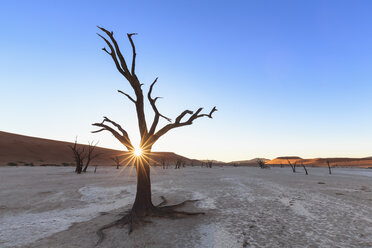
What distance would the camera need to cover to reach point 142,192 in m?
6.35

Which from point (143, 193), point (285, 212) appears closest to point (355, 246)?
point (285, 212)

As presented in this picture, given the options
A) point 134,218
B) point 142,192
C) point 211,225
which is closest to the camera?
point 211,225

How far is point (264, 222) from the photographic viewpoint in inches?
223

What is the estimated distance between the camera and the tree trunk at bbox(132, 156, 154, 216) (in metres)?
6.23

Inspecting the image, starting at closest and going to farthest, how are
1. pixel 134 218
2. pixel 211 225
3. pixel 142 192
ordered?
pixel 211 225, pixel 134 218, pixel 142 192

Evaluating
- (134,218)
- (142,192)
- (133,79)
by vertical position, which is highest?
(133,79)

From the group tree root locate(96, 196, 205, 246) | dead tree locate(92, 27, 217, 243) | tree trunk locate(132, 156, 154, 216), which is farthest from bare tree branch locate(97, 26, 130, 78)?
tree root locate(96, 196, 205, 246)

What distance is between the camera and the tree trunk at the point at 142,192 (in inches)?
245

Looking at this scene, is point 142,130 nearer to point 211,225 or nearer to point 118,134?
point 118,134

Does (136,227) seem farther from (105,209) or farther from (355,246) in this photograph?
(355,246)

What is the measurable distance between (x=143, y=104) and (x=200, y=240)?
4473 millimetres

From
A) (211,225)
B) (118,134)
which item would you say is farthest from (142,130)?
(211,225)

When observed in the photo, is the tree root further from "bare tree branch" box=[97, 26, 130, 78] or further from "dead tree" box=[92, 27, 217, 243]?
"bare tree branch" box=[97, 26, 130, 78]

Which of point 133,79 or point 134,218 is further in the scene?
point 133,79
